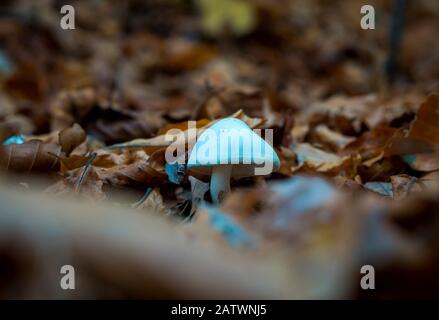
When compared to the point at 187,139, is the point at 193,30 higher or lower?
higher

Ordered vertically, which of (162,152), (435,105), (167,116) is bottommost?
(162,152)

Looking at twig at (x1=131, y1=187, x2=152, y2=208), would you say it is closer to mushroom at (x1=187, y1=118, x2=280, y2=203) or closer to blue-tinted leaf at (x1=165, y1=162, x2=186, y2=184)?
blue-tinted leaf at (x1=165, y1=162, x2=186, y2=184)

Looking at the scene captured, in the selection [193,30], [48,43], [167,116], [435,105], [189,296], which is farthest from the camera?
[193,30]

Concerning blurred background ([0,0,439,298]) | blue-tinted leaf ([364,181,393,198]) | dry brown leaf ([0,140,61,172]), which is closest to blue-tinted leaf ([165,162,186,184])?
blurred background ([0,0,439,298])

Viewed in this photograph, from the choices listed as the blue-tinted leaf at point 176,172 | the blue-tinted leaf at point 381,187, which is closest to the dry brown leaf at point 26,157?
the blue-tinted leaf at point 176,172

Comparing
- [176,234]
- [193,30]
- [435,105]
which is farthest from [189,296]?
[193,30]

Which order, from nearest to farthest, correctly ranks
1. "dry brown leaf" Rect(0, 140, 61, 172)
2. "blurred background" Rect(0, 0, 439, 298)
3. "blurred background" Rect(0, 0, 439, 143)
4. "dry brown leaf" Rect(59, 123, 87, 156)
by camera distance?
"blurred background" Rect(0, 0, 439, 298)
"dry brown leaf" Rect(0, 140, 61, 172)
"dry brown leaf" Rect(59, 123, 87, 156)
"blurred background" Rect(0, 0, 439, 143)
